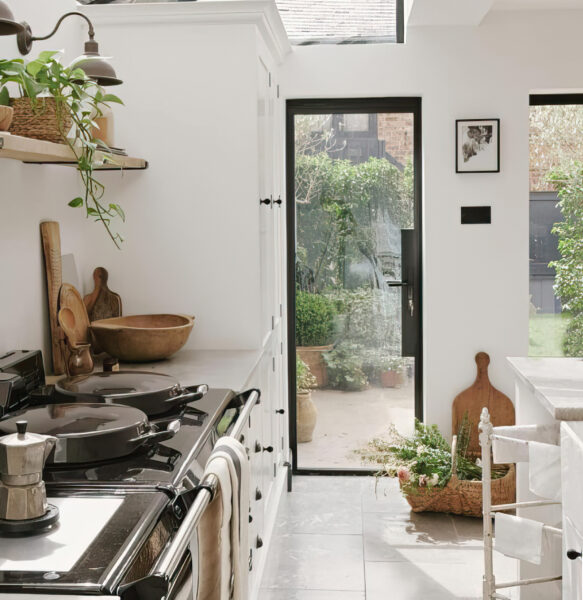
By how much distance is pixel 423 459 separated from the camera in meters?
3.67

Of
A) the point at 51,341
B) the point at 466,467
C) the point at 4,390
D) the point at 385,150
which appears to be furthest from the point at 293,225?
the point at 4,390

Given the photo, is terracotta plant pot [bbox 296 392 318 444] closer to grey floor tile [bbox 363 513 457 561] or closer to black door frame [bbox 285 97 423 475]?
black door frame [bbox 285 97 423 475]

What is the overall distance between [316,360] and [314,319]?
23 cm

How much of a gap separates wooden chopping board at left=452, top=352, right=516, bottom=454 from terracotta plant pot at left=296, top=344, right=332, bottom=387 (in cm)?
73

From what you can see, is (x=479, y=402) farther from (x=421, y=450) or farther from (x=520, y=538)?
(x=520, y=538)

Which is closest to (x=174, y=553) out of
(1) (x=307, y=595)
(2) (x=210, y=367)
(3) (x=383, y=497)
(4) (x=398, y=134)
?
(2) (x=210, y=367)

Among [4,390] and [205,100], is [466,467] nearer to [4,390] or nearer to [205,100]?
[205,100]

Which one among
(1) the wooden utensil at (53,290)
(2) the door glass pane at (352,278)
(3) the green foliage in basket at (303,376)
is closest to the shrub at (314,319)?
(2) the door glass pane at (352,278)

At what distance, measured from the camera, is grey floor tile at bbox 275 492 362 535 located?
358 cm

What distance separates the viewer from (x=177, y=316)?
291 cm

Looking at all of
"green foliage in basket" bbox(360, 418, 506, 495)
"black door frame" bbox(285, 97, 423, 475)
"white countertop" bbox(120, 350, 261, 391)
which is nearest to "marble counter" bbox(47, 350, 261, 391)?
"white countertop" bbox(120, 350, 261, 391)

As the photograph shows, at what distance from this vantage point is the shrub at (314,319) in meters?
4.26

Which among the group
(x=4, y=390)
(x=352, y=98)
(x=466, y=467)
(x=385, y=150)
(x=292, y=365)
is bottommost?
(x=466, y=467)

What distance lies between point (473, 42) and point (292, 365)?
6.27 ft
